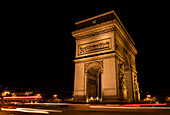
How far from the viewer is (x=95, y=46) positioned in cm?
2511

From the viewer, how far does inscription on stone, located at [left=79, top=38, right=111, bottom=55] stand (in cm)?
2407

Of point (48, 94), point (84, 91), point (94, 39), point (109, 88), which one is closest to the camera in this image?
point (109, 88)

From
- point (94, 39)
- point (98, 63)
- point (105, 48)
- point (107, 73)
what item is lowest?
point (107, 73)

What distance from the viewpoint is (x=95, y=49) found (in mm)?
24953

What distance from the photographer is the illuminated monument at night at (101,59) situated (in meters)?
22.1

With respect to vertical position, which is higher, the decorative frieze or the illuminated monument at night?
the decorative frieze

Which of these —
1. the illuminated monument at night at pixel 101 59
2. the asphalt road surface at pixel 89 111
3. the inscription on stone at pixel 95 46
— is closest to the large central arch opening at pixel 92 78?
the illuminated monument at night at pixel 101 59

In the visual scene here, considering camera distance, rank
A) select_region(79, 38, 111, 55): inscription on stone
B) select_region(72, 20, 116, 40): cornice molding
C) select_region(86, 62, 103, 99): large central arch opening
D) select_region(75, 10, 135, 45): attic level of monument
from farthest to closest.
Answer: select_region(75, 10, 135, 45): attic level of monument, select_region(86, 62, 103, 99): large central arch opening, select_region(72, 20, 116, 40): cornice molding, select_region(79, 38, 111, 55): inscription on stone

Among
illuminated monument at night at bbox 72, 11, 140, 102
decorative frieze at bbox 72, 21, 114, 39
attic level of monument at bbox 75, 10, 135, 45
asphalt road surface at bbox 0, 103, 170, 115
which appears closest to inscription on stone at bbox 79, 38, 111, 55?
illuminated monument at night at bbox 72, 11, 140, 102

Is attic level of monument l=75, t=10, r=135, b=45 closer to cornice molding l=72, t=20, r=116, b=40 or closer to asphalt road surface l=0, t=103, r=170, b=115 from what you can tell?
cornice molding l=72, t=20, r=116, b=40

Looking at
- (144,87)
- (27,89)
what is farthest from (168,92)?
(27,89)

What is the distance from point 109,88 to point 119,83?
186 centimetres

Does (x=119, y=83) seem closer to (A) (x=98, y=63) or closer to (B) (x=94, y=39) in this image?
(A) (x=98, y=63)

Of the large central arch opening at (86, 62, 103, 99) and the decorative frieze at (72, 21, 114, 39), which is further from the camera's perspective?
the large central arch opening at (86, 62, 103, 99)
